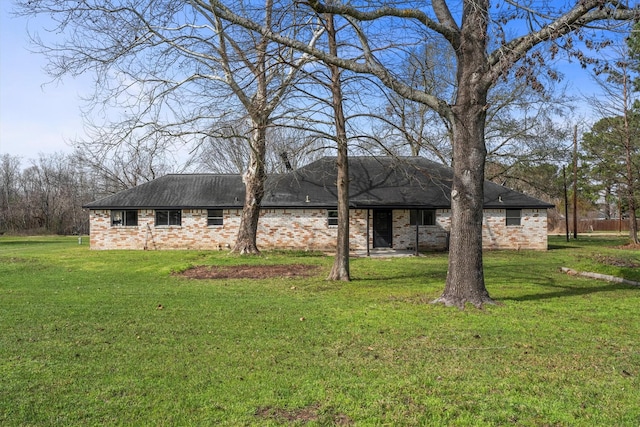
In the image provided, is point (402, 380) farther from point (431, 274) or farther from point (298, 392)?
point (431, 274)

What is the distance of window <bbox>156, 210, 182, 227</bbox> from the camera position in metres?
24.1

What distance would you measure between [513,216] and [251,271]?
607 inches

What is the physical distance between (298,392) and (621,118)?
30.5 metres

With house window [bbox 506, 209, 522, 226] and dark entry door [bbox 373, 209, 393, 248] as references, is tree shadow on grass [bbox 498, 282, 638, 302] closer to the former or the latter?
dark entry door [bbox 373, 209, 393, 248]

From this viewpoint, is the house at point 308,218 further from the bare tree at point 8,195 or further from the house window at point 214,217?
the bare tree at point 8,195

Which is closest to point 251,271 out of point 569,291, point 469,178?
point 469,178

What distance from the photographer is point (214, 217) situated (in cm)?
2400

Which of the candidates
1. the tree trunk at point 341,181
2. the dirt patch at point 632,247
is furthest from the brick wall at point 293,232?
the tree trunk at point 341,181

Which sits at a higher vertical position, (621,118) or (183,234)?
(621,118)

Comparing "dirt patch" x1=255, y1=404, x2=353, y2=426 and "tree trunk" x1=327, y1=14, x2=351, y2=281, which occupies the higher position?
"tree trunk" x1=327, y1=14, x2=351, y2=281

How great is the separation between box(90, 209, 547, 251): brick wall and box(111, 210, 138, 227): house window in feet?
0.71

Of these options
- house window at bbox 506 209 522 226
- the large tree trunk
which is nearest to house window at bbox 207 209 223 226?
house window at bbox 506 209 522 226

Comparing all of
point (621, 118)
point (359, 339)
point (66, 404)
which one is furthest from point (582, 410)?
point (621, 118)

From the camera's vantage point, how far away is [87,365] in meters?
4.89
